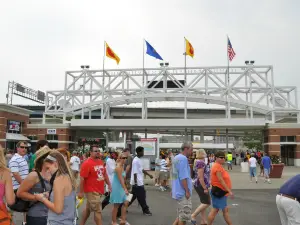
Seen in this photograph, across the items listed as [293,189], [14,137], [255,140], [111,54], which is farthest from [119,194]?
[255,140]

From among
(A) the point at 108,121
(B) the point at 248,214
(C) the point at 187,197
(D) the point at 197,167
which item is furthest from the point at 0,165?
(A) the point at 108,121

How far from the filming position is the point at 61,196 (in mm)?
3807

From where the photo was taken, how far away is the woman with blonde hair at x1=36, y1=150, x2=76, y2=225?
3801 millimetres

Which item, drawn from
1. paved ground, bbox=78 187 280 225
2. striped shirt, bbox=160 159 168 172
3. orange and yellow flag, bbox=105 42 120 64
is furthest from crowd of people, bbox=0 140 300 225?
orange and yellow flag, bbox=105 42 120 64

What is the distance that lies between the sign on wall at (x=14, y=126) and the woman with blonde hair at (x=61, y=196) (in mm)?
36387

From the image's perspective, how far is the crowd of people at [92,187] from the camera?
12.9ft

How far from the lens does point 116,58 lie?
148 feet

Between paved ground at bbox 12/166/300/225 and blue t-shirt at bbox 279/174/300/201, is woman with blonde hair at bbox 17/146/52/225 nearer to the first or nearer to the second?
blue t-shirt at bbox 279/174/300/201

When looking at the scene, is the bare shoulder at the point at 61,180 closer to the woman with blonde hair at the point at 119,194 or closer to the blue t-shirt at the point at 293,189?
the blue t-shirt at the point at 293,189

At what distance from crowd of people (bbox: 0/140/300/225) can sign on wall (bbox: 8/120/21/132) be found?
101ft

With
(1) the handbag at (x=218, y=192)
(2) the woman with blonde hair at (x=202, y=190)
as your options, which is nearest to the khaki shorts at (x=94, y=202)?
(2) the woman with blonde hair at (x=202, y=190)

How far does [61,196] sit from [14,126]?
123ft

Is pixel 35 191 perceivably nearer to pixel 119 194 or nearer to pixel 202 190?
pixel 119 194

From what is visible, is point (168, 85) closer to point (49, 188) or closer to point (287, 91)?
point (287, 91)
